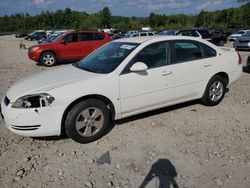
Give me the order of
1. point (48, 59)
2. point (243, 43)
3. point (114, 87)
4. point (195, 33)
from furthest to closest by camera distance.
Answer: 1. point (195, 33)
2. point (243, 43)
3. point (48, 59)
4. point (114, 87)

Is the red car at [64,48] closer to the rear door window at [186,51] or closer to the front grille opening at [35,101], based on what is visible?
the rear door window at [186,51]

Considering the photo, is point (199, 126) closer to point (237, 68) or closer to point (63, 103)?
point (237, 68)

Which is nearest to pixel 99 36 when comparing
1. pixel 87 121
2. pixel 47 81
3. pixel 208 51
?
pixel 208 51

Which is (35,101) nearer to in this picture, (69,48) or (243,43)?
(69,48)

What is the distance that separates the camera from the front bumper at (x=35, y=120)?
12.5 ft

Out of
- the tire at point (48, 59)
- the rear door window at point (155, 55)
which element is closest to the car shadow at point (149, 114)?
the rear door window at point (155, 55)

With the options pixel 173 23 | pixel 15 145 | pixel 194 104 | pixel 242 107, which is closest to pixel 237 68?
pixel 242 107

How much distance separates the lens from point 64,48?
12797mm

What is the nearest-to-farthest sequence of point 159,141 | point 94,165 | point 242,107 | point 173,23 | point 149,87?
point 94,165 → point 159,141 → point 149,87 → point 242,107 → point 173,23

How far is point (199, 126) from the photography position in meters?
4.80

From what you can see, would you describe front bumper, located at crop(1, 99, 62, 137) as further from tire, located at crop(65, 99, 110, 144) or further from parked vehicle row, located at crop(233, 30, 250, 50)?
parked vehicle row, located at crop(233, 30, 250, 50)

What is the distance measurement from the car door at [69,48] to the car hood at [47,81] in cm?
827

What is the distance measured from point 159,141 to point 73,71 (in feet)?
6.16

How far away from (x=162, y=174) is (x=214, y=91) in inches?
112
